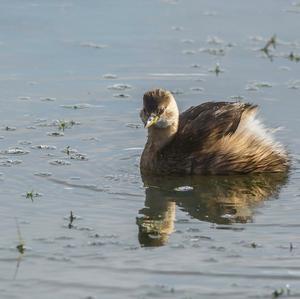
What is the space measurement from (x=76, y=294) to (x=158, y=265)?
0.78m

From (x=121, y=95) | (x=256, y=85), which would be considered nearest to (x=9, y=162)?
(x=121, y=95)

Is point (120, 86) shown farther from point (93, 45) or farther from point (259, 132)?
point (259, 132)

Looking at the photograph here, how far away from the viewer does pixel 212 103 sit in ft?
37.2

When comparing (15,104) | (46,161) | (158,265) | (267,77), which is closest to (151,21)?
(267,77)

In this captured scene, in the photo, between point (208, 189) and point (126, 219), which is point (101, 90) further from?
point (126, 219)

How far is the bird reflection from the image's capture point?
950cm

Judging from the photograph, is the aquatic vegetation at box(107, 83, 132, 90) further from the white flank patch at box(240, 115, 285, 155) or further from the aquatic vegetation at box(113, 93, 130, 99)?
the white flank patch at box(240, 115, 285, 155)

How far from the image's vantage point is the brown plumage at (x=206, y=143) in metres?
11.1

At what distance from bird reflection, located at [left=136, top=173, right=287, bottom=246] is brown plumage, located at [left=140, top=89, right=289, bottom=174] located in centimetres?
10

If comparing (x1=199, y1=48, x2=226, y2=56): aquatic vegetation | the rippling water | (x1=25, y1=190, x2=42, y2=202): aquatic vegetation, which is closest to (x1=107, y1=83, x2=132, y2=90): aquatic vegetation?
the rippling water

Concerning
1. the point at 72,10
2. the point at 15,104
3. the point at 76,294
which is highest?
the point at 72,10

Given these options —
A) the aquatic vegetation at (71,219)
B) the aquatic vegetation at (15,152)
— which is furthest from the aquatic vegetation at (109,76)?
the aquatic vegetation at (71,219)

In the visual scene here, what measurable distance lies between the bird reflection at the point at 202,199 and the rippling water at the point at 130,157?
0.02 m

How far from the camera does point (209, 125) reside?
11102 millimetres
